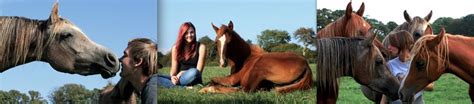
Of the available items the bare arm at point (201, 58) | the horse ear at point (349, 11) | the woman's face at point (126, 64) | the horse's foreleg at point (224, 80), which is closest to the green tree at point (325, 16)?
the horse ear at point (349, 11)

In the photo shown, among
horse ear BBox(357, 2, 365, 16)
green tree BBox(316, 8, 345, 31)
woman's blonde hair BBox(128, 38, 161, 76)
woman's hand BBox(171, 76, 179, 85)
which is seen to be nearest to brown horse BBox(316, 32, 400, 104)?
horse ear BBox(357, 2, 365, 16)

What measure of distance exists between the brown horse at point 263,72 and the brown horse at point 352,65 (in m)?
0.18

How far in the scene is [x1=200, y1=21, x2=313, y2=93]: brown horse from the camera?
530cm

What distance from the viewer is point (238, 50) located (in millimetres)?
5270

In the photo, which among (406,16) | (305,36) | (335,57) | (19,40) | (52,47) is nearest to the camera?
(19,40)

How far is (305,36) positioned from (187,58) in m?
0.85

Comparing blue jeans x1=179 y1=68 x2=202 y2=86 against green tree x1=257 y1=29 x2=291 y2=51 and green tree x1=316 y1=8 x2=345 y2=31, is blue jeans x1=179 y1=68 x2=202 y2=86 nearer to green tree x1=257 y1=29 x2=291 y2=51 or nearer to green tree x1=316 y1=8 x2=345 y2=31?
green tree x1=257 y1=29 x2=291 y2=51

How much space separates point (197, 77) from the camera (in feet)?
17.3

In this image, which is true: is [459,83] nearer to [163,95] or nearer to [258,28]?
[258,28]

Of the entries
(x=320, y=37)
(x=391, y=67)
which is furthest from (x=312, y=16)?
(x=391, y=67)

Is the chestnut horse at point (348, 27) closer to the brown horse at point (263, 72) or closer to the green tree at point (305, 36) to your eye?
the green tree at point (305, 36)

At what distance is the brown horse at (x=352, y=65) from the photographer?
506 centimetres

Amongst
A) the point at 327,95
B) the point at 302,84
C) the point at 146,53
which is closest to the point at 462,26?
the point at 327,95

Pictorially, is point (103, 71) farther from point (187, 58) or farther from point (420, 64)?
point (420, 64)
